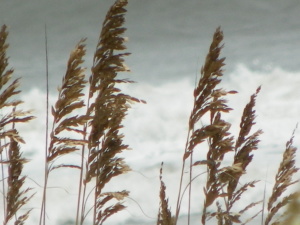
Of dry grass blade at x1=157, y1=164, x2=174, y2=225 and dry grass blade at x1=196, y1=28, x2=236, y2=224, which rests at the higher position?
dry grass blade at x1=196, y1=28, x2=236, y2=224

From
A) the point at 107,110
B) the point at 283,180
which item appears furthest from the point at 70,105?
the point at 283,180

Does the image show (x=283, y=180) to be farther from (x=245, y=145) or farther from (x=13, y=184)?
(x=13, y=184)

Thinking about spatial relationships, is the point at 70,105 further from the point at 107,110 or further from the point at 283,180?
the point at 283,180

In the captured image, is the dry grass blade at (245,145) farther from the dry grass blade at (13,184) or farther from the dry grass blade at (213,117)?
the dry grass blade at (13,184)

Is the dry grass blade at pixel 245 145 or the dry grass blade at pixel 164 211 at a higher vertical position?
the dry grass blade at pixel 245 145

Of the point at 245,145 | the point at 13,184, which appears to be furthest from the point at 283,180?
the point at 13,184

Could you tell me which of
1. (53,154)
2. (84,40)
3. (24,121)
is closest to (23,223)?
(53,154)

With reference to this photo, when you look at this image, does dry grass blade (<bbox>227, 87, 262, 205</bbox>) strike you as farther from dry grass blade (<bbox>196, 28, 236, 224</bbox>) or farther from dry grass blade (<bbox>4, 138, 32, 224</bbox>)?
dry grass blade (<bbox>4, 138, 32, 224</bbox>)

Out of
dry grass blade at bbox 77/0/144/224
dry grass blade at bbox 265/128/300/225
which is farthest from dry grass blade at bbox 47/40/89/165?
dry grass blade at bbox 265/128/300/225

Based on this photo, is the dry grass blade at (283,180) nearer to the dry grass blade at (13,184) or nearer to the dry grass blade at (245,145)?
the dry grass blade at (245,145)

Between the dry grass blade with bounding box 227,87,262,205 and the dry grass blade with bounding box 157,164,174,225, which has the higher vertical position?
the dry grass blade with bounding box 227,87,262,205

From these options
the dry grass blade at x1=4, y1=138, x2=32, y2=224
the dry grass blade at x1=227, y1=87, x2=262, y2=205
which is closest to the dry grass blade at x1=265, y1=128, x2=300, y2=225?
the dry grass blade at x1=227, y1=87, x2=262, y2=205

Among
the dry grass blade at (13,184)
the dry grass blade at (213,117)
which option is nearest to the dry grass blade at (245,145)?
the dry grass blade at (213,117)

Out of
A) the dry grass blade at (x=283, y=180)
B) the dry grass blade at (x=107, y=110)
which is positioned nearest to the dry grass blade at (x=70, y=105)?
the dry grass blade at (x=107, y=110)
